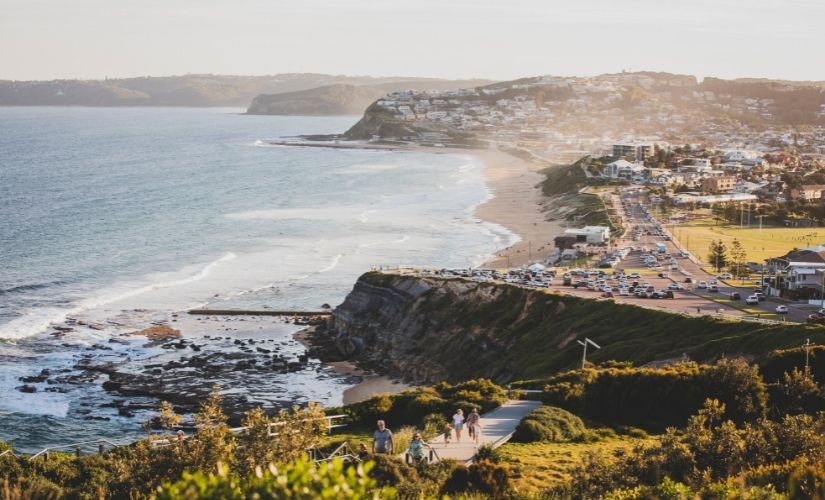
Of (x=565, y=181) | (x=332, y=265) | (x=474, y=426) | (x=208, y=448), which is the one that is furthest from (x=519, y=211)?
(x=208, y=448)

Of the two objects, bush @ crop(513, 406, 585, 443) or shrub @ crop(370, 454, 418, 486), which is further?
bush @ crop(513, 406, 585, 443)

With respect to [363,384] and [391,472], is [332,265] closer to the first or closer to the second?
[363,384]

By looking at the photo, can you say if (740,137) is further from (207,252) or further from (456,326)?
(456,326)

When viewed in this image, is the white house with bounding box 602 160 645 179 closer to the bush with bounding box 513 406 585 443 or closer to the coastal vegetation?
the coastal vegetation

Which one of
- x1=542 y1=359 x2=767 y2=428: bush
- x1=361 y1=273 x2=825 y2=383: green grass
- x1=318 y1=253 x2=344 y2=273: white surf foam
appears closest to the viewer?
x1=542 y1=359 x2=767 y2=428: bush

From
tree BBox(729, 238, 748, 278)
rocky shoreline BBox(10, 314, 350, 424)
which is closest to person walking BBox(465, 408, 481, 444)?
rocky shoreline BBox(10, 314, 350, 424)

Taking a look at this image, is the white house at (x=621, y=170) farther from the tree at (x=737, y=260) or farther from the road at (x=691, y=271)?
the tree at (x=737, y=260)
